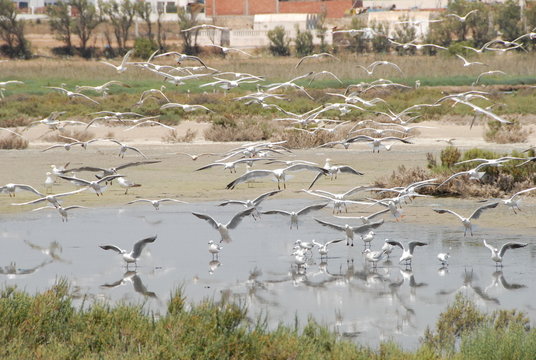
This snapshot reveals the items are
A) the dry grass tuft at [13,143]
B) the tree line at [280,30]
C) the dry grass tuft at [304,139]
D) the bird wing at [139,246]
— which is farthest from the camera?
the tree line at [280,30]

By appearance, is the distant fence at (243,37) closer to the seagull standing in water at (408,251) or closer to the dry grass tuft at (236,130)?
the dry grass tuft at (236,130)

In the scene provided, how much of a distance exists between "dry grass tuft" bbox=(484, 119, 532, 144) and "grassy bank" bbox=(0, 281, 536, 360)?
841 inches

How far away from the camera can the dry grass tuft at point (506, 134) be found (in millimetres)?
31875

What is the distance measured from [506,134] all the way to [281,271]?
17992 millimetres

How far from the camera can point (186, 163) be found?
29.5m

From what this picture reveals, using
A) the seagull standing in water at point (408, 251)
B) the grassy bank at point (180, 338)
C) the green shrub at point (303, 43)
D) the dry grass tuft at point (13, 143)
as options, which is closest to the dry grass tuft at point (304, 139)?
the dry grass tuft at point (13, 143)

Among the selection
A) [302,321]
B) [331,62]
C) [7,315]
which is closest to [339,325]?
[302,321]

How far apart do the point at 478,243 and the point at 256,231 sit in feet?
13.6

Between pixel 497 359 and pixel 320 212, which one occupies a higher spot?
pixel 497 359

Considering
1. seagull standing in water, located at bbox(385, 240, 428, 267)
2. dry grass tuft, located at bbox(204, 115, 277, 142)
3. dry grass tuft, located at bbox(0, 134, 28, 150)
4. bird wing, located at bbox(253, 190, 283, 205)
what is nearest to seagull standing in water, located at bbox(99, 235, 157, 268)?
bird wing, located at bbox(253, 190, 283, 205)

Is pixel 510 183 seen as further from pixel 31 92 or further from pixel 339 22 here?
pixel 339 22

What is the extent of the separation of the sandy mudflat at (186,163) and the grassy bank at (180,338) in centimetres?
942

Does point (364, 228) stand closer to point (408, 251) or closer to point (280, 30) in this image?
point (408, 251)

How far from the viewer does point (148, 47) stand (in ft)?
249
